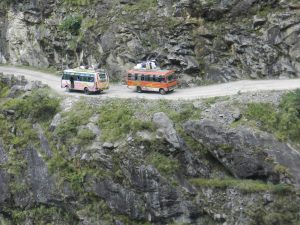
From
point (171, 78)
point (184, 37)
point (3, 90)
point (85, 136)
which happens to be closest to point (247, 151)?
point (85, 136)

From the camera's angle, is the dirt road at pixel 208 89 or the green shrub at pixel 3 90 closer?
the dirt road at pixel 208 89

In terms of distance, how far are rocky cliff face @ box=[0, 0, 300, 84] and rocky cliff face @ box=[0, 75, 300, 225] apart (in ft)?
27.7

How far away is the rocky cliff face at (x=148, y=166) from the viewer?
3114 centimetres

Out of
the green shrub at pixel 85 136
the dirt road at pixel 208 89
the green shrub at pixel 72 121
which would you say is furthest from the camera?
the dirt road at pixel 208 89

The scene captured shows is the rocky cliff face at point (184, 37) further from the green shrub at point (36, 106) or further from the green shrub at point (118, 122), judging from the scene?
the green shrub at point (118, 122)

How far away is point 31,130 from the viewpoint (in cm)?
3834

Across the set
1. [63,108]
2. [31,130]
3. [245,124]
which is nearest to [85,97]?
[63,108]

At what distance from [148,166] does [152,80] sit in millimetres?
10800

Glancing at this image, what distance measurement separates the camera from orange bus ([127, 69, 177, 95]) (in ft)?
136

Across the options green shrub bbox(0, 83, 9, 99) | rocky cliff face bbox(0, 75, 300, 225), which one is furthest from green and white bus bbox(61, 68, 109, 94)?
green shrub bbox(0, 83, 9, 99)

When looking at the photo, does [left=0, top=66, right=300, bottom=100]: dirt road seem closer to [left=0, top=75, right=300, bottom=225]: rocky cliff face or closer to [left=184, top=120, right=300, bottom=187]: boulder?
[left=0, top=75, right=300, bottom=225]: rocky cliff face

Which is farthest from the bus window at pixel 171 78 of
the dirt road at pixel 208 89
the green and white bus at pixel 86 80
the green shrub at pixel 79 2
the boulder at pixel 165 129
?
the green shrub at pixel 79 2

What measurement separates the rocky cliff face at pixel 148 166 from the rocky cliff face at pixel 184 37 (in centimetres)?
846

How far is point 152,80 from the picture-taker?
41812mm
